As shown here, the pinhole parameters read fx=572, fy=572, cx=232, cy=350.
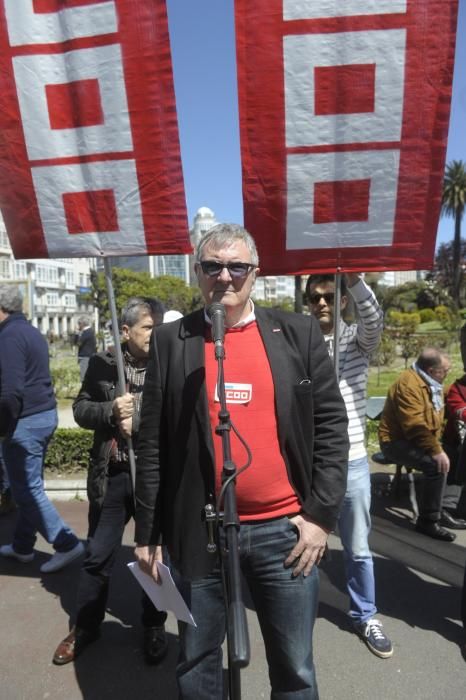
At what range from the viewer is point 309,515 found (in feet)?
6.80

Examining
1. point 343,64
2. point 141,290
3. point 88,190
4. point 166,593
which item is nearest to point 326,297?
point 343,64

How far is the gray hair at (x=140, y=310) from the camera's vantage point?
10.5 ft

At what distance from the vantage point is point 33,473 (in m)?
4.08

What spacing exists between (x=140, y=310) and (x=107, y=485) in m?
1.01

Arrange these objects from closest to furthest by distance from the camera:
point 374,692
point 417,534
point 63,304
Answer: point 374,692 < point 417,534 < point 63,304

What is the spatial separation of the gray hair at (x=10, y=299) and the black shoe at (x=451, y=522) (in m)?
4.08

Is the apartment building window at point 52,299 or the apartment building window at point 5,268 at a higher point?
the apartment building window at point 5,268

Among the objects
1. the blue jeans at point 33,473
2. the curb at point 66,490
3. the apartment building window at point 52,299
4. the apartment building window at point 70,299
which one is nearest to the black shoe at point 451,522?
the blue jeans at point 33,473

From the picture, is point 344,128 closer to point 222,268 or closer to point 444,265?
point 222,268

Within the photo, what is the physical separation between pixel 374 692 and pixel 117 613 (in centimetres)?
165

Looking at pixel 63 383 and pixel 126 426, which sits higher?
pixel 126 426

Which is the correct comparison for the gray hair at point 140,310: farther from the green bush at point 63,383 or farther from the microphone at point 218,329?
A: the green bush at point 63,383

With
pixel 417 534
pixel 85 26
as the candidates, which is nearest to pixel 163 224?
pixel 85 26

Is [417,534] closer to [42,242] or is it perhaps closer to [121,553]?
[121,553]
